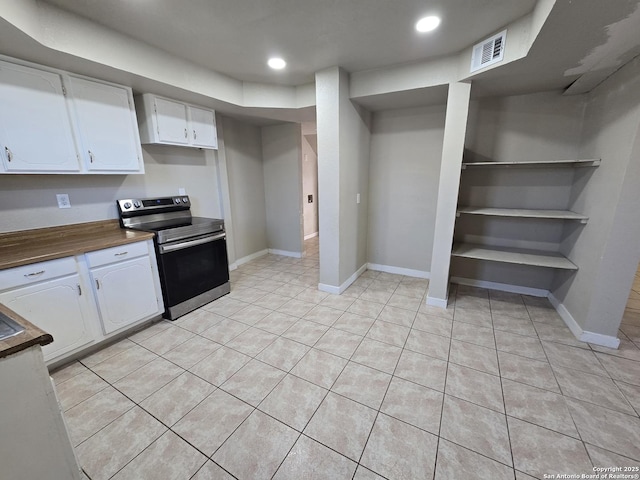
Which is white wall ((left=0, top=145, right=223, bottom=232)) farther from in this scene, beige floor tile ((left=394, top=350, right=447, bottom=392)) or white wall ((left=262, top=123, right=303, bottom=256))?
beige floor tile ((left=394, top=350, right=447, bottom=392))

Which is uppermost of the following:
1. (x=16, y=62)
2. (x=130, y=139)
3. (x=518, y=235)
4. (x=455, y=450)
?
(x=16, y=62)

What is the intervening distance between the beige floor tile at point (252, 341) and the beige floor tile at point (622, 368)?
2.58 m

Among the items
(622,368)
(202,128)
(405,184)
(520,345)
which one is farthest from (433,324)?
(202,128)

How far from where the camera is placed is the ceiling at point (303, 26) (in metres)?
1.67

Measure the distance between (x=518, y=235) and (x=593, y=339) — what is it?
1201 millimetres

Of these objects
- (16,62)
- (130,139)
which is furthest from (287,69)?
(16,62)

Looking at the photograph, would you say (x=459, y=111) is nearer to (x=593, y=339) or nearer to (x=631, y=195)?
(x=631, y=195)

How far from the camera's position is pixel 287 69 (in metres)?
2.66

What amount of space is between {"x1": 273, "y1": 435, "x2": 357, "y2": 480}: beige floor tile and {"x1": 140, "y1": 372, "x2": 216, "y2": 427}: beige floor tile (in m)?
0.73

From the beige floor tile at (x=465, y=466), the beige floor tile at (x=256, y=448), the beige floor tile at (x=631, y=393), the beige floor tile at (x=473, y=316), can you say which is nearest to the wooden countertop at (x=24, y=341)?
the beige floor tile at (x=256, y=448)

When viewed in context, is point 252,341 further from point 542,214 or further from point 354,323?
point 542,214

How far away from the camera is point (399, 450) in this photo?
4.55 ft

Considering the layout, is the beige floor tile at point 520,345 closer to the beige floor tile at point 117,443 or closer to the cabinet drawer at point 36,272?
the beige floor tile at point 117,443

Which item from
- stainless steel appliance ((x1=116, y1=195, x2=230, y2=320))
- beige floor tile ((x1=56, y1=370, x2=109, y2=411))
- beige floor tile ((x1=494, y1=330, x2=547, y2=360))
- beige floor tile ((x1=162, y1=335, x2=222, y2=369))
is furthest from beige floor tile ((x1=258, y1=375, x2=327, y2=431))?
beige floor tile ((x1=494, y1=330, x2=547, y2=360))
